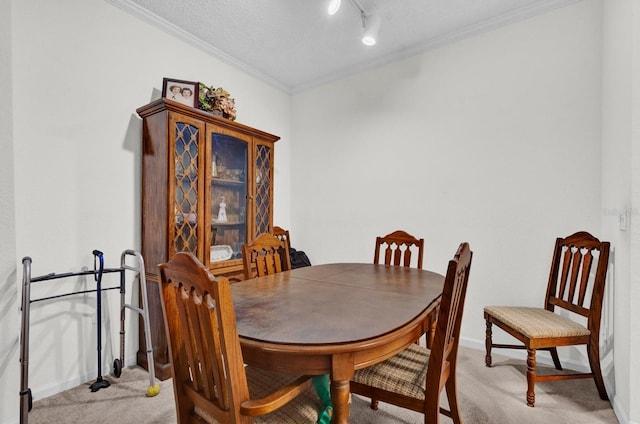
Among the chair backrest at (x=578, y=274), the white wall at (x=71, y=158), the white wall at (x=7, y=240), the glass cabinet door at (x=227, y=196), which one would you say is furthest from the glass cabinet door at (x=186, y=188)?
the chair backrest at (x=578, y=274)

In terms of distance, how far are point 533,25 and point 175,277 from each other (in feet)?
9.82

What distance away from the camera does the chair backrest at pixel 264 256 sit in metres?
1.97

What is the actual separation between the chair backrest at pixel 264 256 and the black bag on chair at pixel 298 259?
38.6 inches

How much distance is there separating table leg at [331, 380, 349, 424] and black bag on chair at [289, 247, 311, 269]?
2319 millimetres

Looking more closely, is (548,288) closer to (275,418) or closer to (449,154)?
(449,154)

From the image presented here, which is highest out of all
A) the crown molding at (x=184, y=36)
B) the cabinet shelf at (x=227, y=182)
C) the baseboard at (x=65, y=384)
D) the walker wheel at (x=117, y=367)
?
the crown molding at (x=184, y=36)

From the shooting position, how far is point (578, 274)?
2.10 metres

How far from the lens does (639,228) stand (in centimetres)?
148

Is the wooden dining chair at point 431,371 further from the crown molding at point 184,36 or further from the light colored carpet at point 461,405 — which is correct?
the crown molding at point 184,36

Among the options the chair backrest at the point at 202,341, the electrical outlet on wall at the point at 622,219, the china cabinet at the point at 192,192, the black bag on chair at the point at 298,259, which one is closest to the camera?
the chair backrest at the point at 202,341

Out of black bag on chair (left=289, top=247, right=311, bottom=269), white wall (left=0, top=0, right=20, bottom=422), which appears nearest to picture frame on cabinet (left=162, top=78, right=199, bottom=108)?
white wall (left=0, top=0, right=20, bottom=422)

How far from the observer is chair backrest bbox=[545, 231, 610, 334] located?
1.77 meters

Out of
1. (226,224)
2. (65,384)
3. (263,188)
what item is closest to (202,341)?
(65,384)

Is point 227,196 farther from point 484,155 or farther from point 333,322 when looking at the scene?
point 484,155
